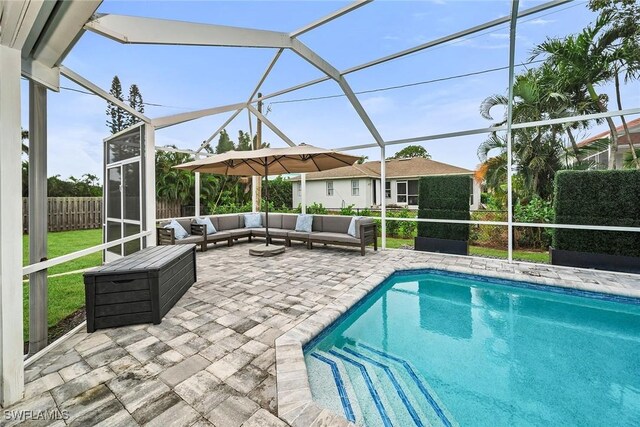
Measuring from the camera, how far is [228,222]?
31.1ft

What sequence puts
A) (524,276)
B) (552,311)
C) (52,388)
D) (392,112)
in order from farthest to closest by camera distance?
(392,112), (524,276), (552,311), (52,388)

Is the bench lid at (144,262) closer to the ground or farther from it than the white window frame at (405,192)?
closer to the ground

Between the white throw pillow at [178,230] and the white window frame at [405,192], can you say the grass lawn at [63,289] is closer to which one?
the white throw pillow at [178,230]

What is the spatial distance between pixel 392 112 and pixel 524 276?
33.9ft

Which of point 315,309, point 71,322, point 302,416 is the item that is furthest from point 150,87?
point 302,416

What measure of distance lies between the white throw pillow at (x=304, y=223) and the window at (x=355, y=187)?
11.2 m

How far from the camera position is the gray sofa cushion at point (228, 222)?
30.3ft

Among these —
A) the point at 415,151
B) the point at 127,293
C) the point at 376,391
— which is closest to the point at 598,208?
the point at 376,391

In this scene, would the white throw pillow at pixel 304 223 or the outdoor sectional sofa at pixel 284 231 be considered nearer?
the outdoor sectional sofa at pixel 284 231

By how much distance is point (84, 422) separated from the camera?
1.98 m

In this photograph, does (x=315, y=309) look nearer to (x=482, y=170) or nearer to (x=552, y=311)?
(x=552, y=311)

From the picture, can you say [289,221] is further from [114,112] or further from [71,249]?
[114,112]

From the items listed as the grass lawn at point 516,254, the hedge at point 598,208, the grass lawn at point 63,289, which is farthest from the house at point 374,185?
the grass lawn at point 63,289

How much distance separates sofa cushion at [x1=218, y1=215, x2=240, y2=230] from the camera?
9.25 metres
